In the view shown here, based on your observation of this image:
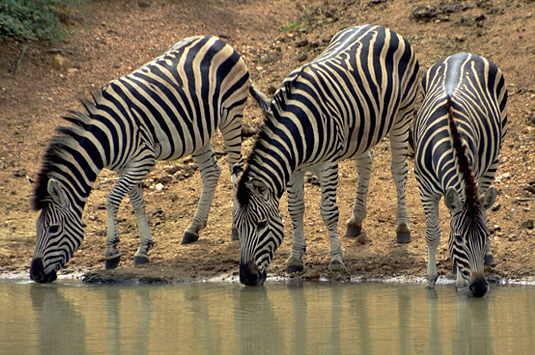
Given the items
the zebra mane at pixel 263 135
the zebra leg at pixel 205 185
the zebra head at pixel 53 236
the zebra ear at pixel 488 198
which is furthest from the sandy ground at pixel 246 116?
the zebra mane at pixel 263 135

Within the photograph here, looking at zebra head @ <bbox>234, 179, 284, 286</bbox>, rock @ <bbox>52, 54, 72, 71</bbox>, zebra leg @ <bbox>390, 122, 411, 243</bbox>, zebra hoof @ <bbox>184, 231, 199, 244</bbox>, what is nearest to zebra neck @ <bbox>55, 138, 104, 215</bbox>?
zebra hoof @ <bbox>184, 231, 199, 244</bbox>

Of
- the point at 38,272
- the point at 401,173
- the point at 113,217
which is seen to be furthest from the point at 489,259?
the point at 38,272

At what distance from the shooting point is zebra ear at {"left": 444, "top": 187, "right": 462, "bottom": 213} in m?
6.92

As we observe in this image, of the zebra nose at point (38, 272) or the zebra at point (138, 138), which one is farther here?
the zebra at point (138, 138)

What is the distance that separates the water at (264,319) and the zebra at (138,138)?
793 mm

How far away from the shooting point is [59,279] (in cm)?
914

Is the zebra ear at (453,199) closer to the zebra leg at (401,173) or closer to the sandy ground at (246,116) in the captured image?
the sandy ground at (246,116)

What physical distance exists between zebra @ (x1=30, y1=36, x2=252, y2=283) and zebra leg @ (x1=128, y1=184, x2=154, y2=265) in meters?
0.01

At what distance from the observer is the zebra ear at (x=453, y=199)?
22.7 ft

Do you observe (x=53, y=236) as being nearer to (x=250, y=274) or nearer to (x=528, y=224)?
(x=250, y=274)

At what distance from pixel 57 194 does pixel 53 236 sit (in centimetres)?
50

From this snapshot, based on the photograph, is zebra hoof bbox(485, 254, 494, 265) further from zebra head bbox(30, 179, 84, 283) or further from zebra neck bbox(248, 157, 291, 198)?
zebra head bbox(30, 179, 84, 283)

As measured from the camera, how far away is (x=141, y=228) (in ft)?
31.4

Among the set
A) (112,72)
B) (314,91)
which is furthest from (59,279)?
(112,72)
